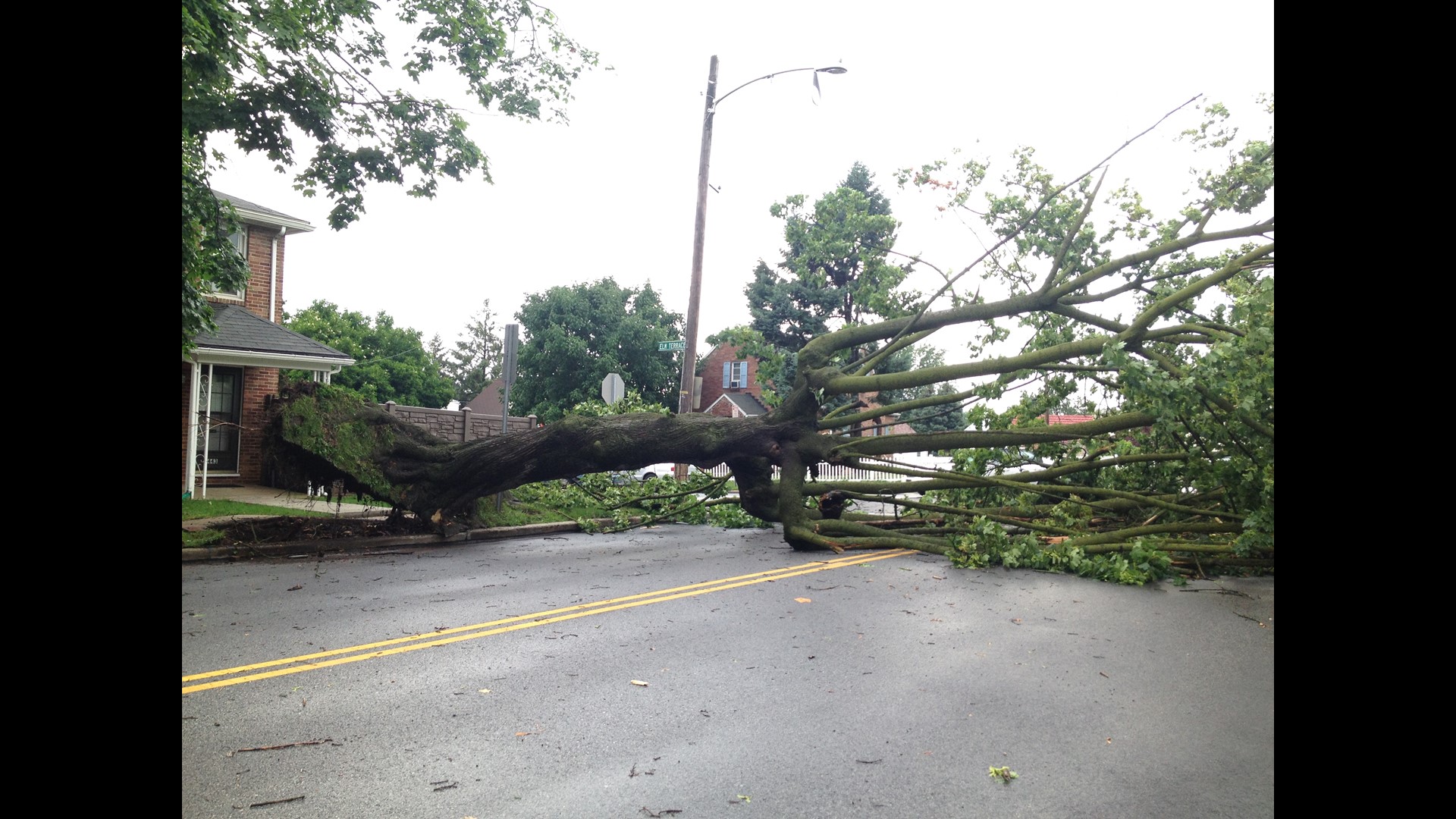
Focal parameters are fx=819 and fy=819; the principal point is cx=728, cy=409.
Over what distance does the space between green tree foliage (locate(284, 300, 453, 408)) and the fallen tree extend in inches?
1297

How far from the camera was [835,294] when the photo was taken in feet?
104

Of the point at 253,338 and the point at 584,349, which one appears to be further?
the point at 584,349

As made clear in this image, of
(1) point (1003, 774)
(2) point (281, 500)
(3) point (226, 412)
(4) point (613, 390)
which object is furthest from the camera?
(4) point (613, 390)

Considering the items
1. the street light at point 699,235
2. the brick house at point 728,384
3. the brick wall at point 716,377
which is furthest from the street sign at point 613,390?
the brick wall at point 716,377

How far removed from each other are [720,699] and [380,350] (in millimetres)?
46511

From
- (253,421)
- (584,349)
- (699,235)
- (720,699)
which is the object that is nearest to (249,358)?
(253,421)

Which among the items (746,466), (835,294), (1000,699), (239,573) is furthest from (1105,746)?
(835,294)

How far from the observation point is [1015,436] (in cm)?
980

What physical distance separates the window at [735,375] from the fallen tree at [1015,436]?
32.7 metres

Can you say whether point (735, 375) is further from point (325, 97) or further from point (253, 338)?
point (325, 97)

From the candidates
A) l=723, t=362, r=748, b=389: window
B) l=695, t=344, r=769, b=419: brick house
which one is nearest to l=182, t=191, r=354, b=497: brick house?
l=695, t=344, r=769, b=419: brick house

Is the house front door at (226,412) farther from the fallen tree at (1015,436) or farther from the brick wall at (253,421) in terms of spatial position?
the fallen tree at (1015,436)

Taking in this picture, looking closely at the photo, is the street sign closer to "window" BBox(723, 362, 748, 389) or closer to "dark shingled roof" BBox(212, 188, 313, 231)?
"dark shingled roof" BBox(212, 188, 313, 231)
